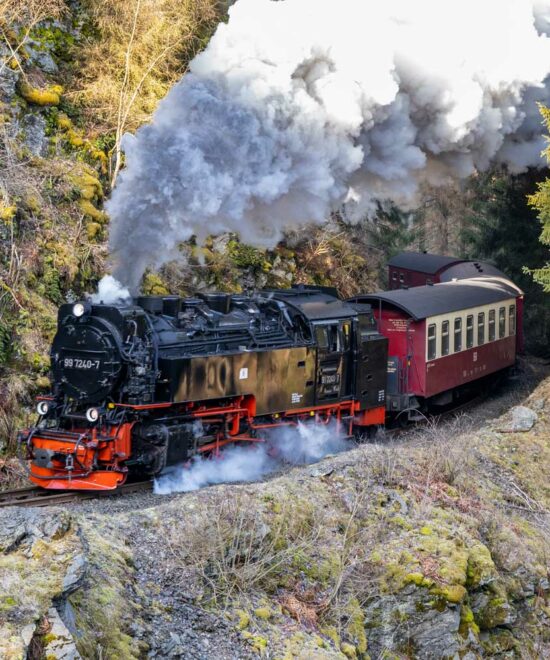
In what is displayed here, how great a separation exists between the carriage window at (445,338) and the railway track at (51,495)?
767cm

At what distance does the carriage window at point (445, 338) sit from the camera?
17016mm

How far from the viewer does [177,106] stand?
12344 millimetres

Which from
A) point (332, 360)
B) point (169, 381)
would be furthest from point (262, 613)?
point (332, 360)

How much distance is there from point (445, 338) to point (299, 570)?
9805mm

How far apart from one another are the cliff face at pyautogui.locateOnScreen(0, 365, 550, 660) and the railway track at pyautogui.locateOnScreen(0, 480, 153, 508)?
588 mm

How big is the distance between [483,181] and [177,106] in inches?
750

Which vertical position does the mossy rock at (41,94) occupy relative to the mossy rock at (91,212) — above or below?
above

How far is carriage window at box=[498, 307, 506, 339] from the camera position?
2024 cm

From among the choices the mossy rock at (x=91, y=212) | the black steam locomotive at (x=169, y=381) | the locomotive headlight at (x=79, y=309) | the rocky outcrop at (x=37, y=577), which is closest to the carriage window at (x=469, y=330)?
the black steam locomotive at (x=169, y=381)

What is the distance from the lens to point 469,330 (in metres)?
18.3

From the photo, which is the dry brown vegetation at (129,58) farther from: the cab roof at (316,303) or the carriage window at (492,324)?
the carriage window at (492,324)

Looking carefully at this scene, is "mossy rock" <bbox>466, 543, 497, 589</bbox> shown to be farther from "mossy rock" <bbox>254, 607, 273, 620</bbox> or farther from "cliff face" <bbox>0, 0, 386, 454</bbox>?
"cliff face" <bbox>0, 0, 386, 454</bbox>

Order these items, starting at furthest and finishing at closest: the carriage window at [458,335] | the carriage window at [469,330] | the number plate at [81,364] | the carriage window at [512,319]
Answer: the carriage window at [512,319]
the carriage window at [469,330]
the carriage window at [458,335]
the number plate at [81,364]

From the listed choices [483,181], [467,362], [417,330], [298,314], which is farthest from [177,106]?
[483,181]
